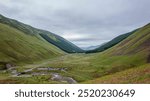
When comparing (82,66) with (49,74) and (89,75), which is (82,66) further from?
(89,75)

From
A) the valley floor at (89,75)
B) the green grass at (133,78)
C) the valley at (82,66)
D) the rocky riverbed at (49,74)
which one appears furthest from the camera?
the rocky riverbed at (49,74)

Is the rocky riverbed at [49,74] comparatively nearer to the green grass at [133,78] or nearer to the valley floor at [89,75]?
the valley floor at [89,75]

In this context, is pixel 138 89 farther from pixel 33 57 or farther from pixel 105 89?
pixel 33 57

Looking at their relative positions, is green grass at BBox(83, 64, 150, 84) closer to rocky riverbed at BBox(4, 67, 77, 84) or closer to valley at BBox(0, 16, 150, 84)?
valley at BBox(0, 16, 150, 84)

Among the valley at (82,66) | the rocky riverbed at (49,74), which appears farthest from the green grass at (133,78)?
the rocky riverbed at (49,74)

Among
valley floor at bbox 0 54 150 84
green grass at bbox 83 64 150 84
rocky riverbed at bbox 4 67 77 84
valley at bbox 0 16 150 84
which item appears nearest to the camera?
green grass at bbox 83 64 150 84

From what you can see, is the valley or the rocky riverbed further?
the rocky riverbed

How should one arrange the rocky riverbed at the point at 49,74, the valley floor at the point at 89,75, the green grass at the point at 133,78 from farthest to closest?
the rocky riverbed at the point at 49,74, the valley floor at the point at 89,75, the green grass at the point at 133,78

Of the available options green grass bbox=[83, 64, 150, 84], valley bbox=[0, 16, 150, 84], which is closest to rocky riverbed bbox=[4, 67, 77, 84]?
valley bbox=[0, 16, 150, 84]

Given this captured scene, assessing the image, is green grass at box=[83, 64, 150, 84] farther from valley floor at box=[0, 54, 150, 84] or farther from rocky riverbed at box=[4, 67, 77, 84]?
rocky riverbed at box=[4, 67, 77, 84]

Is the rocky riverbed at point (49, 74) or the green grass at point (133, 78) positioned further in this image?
the rocky riverbed at point (49, 74)

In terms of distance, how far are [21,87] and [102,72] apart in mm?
79676

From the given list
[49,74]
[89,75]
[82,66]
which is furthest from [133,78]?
[82,66]

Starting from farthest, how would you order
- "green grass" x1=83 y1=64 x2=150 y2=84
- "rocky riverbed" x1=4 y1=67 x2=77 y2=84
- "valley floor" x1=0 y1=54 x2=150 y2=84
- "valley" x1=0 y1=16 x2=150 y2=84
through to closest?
"rocky riverbed" x1=4 y1=67 x2=77 y2=84 < "valley" x1=0 y1=16 x2=150 y2=84 < "valley floor" x1=0 y1=54 x2=150 y2=84 < "green grass" x1=83 y1=64 x2=150 y2=84
